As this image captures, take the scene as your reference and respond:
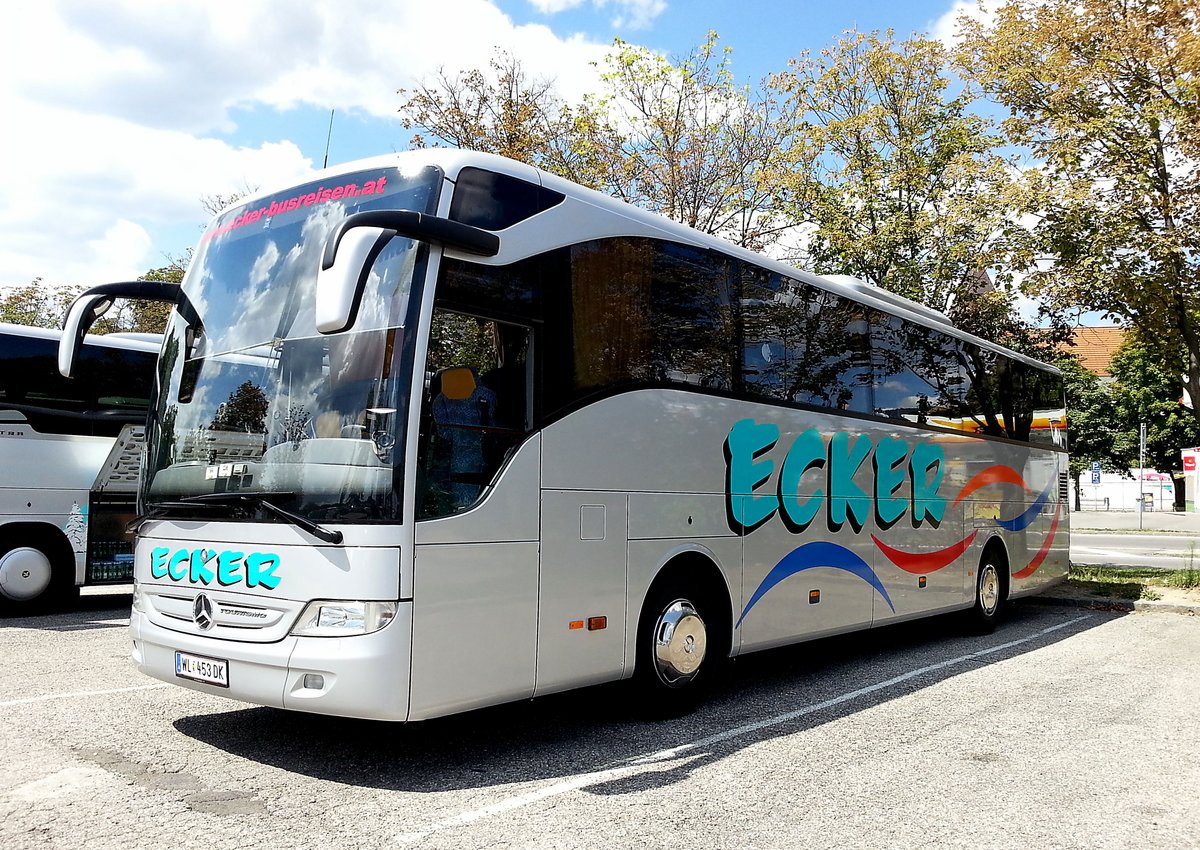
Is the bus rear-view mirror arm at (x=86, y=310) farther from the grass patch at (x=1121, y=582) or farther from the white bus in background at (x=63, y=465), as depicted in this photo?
the grass patch at (x=1121, y=582)

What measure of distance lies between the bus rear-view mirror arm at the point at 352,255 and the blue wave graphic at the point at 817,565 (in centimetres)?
418

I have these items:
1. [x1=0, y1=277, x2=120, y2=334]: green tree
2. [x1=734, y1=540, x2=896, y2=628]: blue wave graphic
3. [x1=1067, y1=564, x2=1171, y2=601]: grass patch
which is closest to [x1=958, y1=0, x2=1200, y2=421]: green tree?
[x1=1067, y1=564, x2=1171, y2=601]: grass patch

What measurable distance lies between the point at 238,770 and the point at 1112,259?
1276 centimetres

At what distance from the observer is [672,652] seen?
6898 millimetres

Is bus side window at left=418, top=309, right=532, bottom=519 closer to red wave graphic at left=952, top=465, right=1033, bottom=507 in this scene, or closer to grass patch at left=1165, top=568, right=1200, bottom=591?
red wave graphic at left=952, top=465, right=1033, bottom=507

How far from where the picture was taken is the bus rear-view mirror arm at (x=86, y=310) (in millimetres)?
6207

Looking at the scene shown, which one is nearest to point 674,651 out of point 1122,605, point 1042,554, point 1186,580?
point 1042,554

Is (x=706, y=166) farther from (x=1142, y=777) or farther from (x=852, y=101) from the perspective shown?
(x=1142, y=777)

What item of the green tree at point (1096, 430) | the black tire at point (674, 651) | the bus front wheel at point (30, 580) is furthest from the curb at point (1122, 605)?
the green tree at point (1096, 430)

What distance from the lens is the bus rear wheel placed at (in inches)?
266

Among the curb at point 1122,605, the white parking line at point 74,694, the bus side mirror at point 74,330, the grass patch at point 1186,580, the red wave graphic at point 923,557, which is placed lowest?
the curb at point 1122,605

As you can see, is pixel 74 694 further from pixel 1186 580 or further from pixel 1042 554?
pixel 1186 580

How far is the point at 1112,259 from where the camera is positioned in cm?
1348

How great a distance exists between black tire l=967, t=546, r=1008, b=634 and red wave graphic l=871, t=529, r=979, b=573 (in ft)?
2.15
